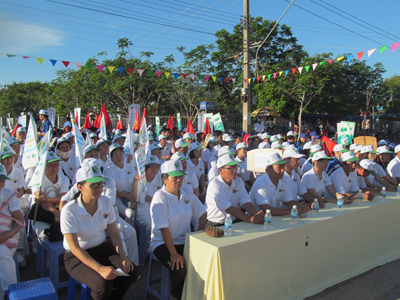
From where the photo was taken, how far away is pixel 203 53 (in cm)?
2644

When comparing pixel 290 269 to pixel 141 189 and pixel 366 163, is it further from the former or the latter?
pixel 366 163

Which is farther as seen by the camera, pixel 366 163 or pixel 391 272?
pixel 366 163

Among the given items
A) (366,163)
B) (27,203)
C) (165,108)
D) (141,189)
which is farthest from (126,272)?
(165,108)

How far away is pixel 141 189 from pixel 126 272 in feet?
5.81

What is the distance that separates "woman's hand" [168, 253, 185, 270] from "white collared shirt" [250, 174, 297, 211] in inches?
57.7

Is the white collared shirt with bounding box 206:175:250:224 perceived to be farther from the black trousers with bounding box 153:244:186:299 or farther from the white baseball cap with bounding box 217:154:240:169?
the black trousers with bounding box 153:244:186:299

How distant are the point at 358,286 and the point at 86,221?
3.41 m

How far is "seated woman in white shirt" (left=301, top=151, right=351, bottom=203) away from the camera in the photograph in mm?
4988

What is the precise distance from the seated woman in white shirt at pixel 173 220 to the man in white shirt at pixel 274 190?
95 cm

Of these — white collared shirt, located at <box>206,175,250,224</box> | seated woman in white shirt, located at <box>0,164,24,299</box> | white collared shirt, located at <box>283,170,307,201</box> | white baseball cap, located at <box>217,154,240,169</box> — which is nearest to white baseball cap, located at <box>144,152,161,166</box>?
white collared shirt, located at <box>206,175,250,224</box>

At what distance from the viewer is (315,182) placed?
5.07 meters

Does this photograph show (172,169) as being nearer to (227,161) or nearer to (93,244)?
(227,161)

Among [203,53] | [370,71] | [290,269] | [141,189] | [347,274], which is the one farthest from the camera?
[370,71]

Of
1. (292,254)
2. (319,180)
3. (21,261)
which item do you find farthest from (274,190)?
(21,261)
